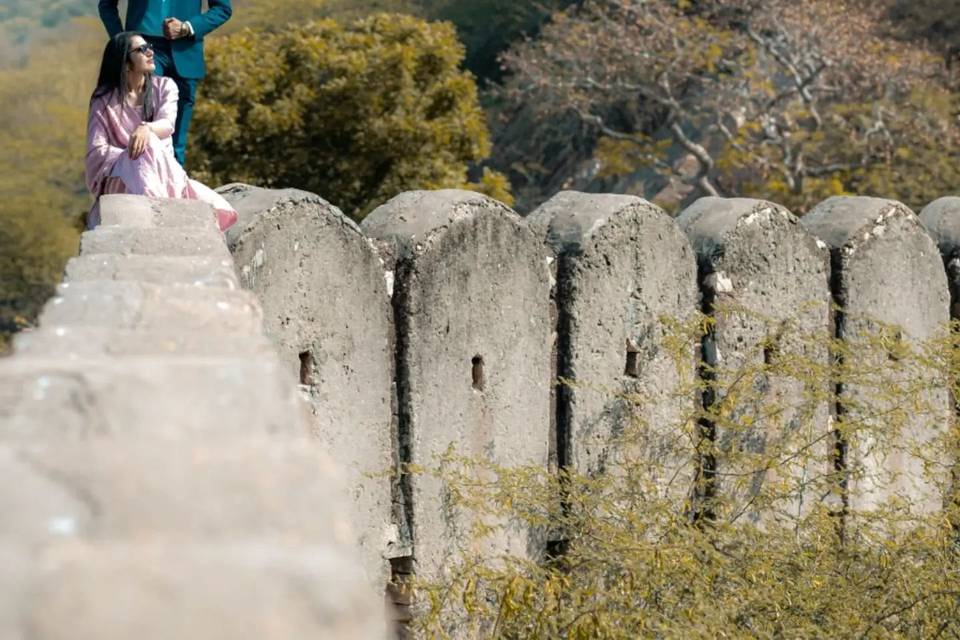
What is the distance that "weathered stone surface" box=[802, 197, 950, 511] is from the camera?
5.42 meters

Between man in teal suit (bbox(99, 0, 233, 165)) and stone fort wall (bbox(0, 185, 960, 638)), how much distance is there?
0.56 m

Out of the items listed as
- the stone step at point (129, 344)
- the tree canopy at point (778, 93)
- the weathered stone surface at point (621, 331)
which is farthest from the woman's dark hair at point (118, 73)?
the tree canopy at point (778, 93)

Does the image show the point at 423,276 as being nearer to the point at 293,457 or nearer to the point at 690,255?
the point at 690,255

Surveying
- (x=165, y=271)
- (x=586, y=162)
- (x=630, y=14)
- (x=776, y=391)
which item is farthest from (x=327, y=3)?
(x=165, y=271)

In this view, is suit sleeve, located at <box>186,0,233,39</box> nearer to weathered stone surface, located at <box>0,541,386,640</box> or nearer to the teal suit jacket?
the teal suit jacket

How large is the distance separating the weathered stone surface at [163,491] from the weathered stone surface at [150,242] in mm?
1509

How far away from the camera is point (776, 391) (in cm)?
517

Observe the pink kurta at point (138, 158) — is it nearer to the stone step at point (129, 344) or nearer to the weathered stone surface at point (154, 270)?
the weathered stone surface at point (154, 270)

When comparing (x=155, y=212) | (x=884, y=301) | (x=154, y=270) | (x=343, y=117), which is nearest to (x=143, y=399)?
(x=154, y=270)

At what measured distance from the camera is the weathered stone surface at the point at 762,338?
16.1 feet

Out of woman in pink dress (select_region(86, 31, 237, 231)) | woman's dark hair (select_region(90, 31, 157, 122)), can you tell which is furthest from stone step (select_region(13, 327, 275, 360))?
woman's dark hair (select_region(90, 31, 157, 122))

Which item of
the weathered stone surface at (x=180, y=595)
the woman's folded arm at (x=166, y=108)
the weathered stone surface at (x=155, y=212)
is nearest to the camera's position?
the weathered stone surface at (x=180, y=595)

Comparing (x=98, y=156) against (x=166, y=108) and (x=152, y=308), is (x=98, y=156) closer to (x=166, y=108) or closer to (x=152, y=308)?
(x=166, y=108)

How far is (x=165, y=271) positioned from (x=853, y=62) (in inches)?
578
